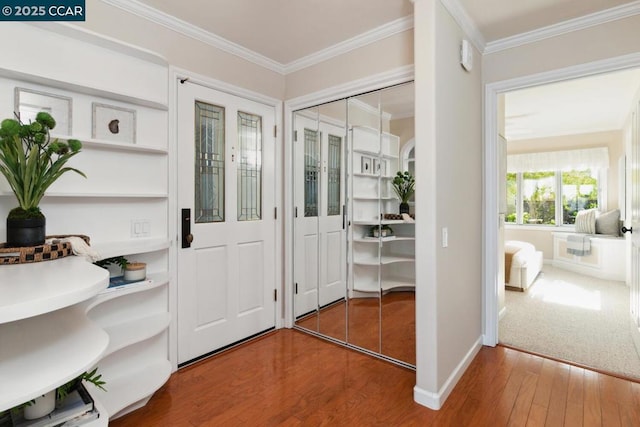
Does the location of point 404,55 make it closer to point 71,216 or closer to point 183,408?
point 71,216

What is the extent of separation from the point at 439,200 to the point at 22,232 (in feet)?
6.97

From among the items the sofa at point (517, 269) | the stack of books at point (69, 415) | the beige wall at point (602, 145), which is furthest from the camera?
the beige wall at point (602, 145)

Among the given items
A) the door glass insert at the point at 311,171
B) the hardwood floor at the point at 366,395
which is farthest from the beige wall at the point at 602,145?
the door glass insert at the point at 311,171

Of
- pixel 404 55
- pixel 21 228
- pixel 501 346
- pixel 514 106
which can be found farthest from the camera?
pixel 514 106

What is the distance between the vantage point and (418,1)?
1962 millimetres

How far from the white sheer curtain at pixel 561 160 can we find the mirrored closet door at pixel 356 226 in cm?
569

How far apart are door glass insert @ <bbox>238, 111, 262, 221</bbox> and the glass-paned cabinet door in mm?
185

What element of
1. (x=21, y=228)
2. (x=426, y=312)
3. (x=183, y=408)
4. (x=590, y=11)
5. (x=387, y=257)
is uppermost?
(x=590, y=11)

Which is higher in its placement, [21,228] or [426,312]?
[21,228]

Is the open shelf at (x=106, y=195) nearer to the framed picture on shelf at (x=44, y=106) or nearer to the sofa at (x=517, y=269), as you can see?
the framed picture on shelf at (x=44, y=106)

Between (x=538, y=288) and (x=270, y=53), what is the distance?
4.71 metres

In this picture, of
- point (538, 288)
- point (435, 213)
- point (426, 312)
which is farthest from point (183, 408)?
point (538, 288)

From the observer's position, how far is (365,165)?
268 centimetres

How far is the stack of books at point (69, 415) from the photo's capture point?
99cm
